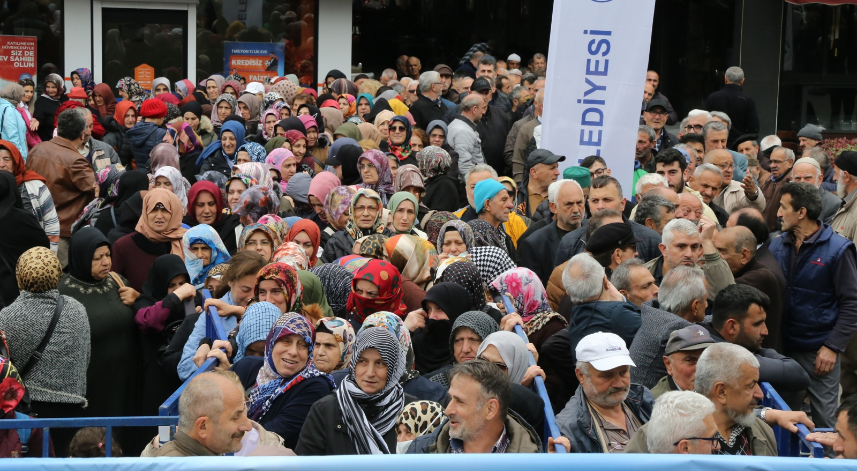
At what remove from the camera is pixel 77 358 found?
5762mm

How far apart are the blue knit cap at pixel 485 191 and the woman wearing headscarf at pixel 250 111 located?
582 centimetres

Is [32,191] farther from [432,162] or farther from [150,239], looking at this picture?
[432,162]

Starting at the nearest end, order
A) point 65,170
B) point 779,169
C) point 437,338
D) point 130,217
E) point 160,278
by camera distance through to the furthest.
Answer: point 437,338 → point 160,278 → point 130,217 → point 65,170 → point 779,169

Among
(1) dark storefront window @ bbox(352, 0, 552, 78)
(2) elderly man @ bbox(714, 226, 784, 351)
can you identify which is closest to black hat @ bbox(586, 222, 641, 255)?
(2) elderly man @ bbox(714, 226, 784, 351)

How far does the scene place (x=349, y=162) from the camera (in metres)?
9.90

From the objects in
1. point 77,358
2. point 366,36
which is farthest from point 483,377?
point 366,36

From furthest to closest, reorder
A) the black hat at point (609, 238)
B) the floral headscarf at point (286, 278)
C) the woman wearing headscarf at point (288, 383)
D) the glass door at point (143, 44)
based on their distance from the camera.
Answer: the glass door at point (143, 44)
the black hat at point (609, 238)
the floral headscarf at point (286, 278)
the woman wearing headscarf at point (288, 383)

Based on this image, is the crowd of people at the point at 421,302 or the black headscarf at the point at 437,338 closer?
the crowd of people at the point at 421,302

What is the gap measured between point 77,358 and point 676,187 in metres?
5.43

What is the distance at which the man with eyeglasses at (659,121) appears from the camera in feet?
37.7

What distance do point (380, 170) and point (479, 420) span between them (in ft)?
18.7

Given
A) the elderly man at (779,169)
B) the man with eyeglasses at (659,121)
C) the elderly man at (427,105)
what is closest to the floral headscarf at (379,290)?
the elderly man at (779,169)

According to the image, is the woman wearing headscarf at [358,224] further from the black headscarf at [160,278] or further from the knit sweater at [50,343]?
the knit sweater at [50,343]

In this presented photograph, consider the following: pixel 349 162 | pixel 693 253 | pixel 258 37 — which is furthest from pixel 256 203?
pixel 258 37
